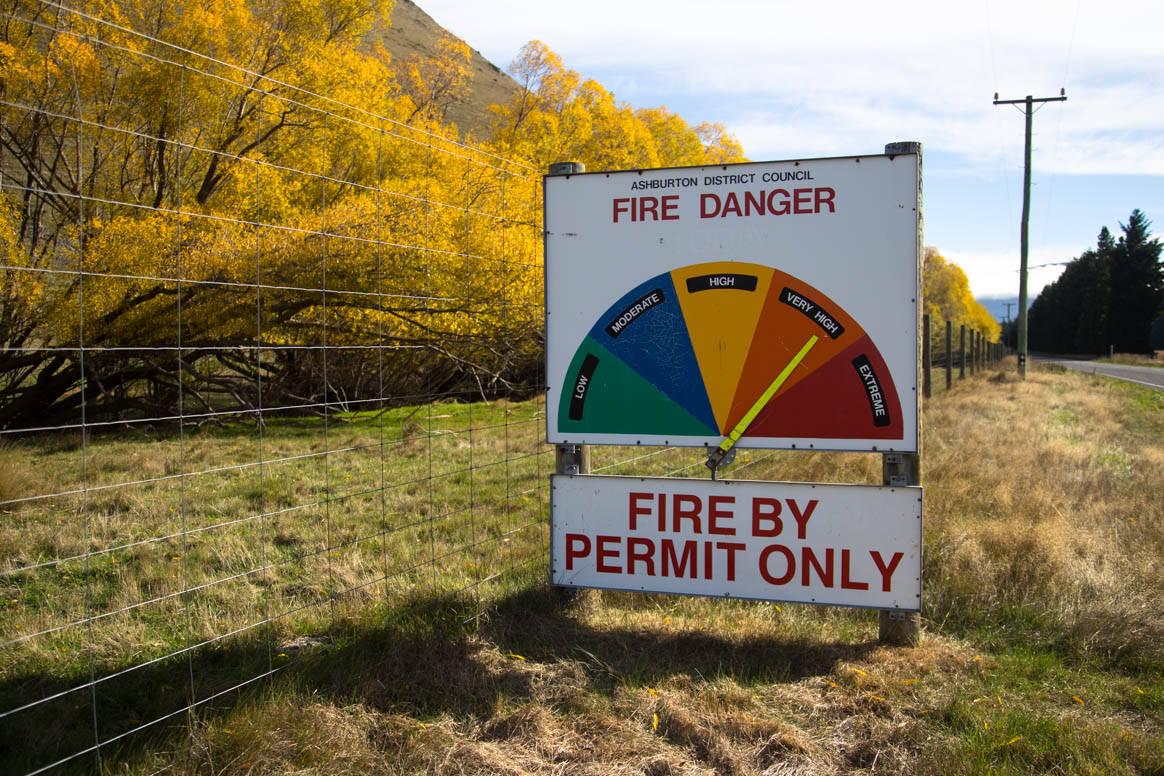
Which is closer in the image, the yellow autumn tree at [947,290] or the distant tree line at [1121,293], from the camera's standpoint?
the distant tree line at [1121,293]

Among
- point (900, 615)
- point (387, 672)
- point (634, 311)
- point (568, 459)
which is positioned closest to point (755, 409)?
point (634, 311)

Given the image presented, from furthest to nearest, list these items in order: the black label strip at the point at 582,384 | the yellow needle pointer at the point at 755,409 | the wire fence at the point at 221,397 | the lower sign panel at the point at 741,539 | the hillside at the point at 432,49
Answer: the hillside at the point at 432,49, the black label strip at the point at 582,384, the yellow needle pointer at the point at 755,409, the lower sign panel at the point at 741,539, the wire fence at the point at 221,397

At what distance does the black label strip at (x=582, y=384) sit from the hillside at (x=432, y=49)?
8788cm

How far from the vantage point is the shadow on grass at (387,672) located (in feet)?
10.6

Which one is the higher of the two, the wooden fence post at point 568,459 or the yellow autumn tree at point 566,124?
the yellow autumn tree at point 566,124

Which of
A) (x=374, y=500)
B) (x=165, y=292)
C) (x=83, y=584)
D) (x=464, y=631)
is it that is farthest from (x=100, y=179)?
(x=464, y=631)

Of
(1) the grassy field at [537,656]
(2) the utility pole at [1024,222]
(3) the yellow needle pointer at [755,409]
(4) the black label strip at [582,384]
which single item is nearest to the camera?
(1) the grassy field at [537,656]

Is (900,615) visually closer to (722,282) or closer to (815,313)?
(815,313)

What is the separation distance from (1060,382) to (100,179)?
27.6 m

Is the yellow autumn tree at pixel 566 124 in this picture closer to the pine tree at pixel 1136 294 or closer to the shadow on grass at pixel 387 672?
the shadow on grass at pixel 387 672

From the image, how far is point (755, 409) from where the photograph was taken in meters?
4.41

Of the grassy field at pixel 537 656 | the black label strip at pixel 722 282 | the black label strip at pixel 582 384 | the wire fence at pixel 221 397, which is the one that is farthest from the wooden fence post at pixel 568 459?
the black label strip at pixel 722 282

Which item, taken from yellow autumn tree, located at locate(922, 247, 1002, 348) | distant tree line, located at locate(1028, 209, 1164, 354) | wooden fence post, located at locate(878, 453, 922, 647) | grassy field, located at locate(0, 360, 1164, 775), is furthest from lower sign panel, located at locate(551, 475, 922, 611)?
yellow autumn tree, located at locate(922, 247, 1002, 348)

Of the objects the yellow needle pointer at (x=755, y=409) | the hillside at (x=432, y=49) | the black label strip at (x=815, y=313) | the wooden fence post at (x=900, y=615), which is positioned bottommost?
the wooden fence post at (x=900, y=615)
